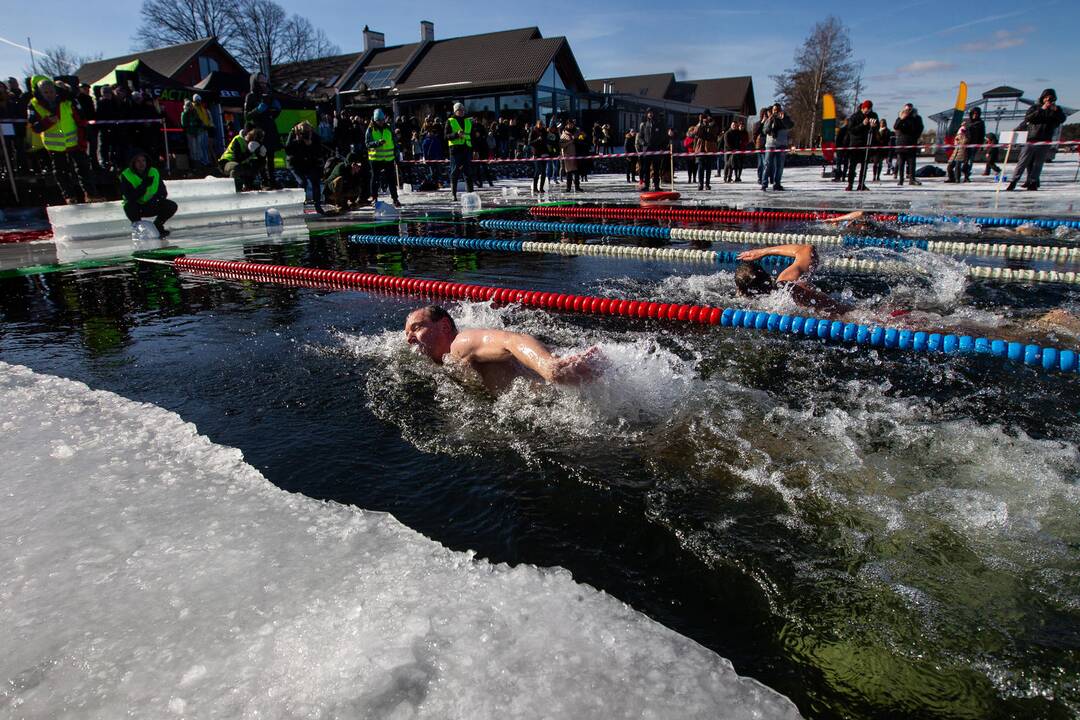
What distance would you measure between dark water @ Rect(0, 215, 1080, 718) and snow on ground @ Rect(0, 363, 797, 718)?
197 millimetres

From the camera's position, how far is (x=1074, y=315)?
489 centimetres

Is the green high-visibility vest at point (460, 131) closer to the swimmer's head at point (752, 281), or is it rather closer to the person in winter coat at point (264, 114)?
the person in winter coat at point (264, 114)

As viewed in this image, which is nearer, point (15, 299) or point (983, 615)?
point (983, 615)

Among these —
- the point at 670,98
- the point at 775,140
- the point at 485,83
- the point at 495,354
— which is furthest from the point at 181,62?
the point at 495,354

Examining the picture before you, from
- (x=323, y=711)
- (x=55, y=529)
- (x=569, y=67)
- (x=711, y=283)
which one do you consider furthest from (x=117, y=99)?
(x=569, y=67)

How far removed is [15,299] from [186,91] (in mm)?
16245

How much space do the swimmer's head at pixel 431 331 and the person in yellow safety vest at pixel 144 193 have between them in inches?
341

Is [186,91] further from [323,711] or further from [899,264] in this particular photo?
[323,711]

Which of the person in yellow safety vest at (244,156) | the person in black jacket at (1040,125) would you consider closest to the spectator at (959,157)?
the person in black jacket at (1040,125)

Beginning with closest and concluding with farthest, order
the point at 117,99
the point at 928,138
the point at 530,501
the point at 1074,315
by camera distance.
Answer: the point at 530,501, the point at 1074,315, the point at 117,99, the point at 928,138

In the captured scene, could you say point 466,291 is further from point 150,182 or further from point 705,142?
point 705,142

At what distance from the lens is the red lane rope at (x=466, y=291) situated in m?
5.47

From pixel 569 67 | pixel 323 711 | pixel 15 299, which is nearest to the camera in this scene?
pixel 323 711

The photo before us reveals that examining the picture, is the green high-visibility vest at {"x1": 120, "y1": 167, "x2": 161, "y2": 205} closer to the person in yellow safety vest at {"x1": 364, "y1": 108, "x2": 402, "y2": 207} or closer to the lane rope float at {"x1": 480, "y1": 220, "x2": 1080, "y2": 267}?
the person in yellow safety vest at {"x1": 364, "y1": 108, "x2": 402, "y2": 207}
